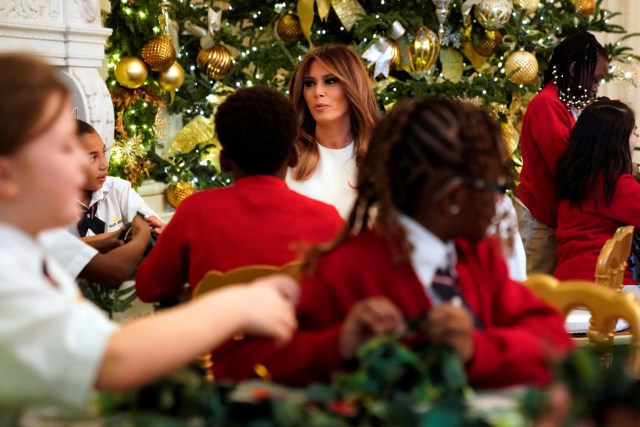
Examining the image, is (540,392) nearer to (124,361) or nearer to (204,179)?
(124,361)

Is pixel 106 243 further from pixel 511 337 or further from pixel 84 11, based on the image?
pixel 84 11

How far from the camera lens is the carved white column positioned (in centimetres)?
473

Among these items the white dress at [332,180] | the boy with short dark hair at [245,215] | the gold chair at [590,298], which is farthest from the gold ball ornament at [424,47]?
the gold chair at [590,298]

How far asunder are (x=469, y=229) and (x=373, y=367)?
0.32 meters

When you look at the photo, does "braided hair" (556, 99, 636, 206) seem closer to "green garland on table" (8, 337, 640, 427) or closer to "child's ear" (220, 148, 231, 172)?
"child's ear" (220, 148, 231, 172)

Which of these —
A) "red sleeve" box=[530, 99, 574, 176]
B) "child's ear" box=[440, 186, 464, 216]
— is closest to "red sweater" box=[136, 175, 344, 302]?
"child's ear" box=[440, 186, 464, 216]

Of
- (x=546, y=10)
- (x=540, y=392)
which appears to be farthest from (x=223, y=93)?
(x=540, y=392)

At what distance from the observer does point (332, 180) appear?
349 centimetres

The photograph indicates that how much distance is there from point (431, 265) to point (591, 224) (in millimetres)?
3136

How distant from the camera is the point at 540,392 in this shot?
1.01 m

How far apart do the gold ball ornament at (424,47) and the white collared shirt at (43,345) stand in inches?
196

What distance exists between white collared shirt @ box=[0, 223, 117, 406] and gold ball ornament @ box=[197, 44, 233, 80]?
191 inches

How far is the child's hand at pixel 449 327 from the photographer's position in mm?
1200

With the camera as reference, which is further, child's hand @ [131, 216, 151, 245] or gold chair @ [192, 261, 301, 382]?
child's hand @ [131, 216, 151, 245]
